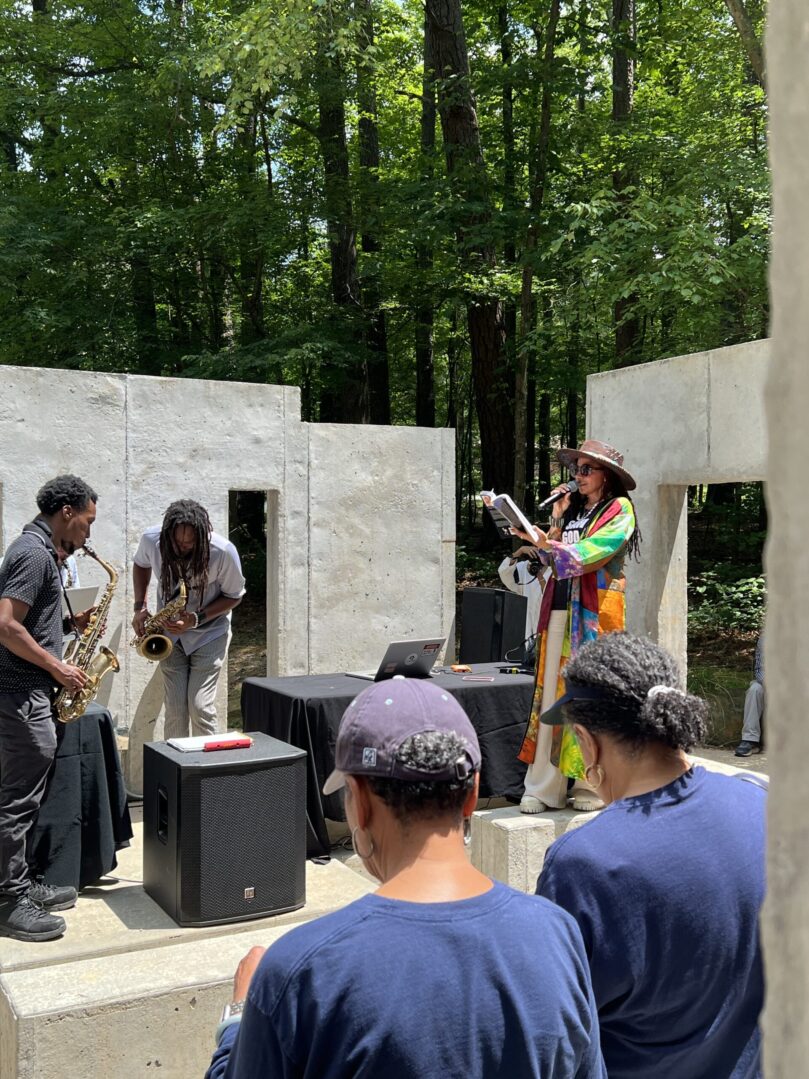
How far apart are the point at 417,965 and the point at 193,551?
5.53m

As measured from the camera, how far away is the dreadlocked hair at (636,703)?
215cm

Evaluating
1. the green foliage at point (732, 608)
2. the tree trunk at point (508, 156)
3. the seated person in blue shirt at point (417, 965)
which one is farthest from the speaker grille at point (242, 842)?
the green foliage at point (732, 608)

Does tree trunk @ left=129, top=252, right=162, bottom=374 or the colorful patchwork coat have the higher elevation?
Answer: tree trunk @ left=129, top=252, right=162, bottom=374

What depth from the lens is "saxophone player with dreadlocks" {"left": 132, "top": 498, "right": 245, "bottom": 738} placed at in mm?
6707

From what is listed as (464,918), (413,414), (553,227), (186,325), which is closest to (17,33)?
(186,325)

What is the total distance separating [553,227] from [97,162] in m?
7.13

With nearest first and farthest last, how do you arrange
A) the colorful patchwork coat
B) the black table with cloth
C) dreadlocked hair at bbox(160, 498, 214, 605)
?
the colorful patchwork coat < the black table with cloth < dreadlocked hair at bbox(160, 498, 214, 605)

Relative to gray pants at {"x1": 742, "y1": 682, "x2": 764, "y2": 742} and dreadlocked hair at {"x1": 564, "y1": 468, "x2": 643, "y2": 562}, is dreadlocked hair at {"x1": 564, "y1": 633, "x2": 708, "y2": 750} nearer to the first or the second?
dreadlocked hair at {"x1": 564, "y1": 468, "x2": 643, "y2": 562}

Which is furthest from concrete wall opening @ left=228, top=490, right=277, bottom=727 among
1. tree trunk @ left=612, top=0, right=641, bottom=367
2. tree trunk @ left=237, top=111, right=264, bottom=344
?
tree trunk @ left=612, top=0, right=641, bottom=367

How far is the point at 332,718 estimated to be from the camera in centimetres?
612

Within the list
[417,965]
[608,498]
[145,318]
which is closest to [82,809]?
[608,498]

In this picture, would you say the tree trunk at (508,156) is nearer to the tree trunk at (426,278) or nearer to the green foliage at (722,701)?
the tree trunk at (426,278)

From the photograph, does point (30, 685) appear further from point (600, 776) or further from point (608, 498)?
point (600, 776)

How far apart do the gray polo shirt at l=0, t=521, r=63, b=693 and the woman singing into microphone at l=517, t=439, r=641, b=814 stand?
2.26 metres
